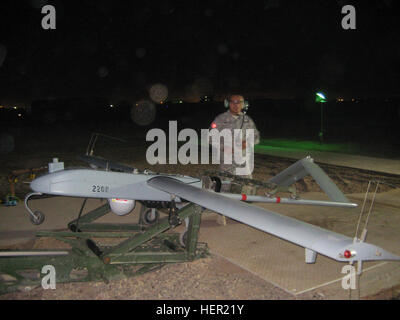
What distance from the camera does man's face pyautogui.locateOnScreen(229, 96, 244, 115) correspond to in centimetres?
648

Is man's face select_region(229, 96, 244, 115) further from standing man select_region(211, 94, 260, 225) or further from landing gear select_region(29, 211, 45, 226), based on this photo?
landing gear select_region(29, 211, 45, 226)

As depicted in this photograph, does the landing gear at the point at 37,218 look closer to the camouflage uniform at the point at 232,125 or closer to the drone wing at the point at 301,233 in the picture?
the drone wing at the point at 301,233

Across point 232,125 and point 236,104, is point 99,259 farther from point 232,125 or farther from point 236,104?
point 236,104

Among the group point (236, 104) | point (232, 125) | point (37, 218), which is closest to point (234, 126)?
point (232, 125)

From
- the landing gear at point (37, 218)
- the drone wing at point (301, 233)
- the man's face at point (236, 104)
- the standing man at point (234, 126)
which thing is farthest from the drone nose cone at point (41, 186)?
the man's face at point (236, 104)

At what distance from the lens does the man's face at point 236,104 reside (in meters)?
6.48

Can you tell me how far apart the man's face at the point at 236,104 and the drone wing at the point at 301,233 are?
10.1 ft

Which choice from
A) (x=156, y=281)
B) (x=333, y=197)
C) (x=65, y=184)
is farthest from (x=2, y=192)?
(x=333, y=197)

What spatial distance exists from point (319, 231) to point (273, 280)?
82.5 inches

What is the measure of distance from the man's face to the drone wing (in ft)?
10.1

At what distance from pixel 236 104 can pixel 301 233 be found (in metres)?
4.13

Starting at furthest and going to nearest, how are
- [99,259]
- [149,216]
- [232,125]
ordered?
[232,125] < [149,216] < [99,259]

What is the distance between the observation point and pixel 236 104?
255 inches

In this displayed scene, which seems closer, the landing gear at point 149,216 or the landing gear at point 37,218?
the landing gear at point 37,218
